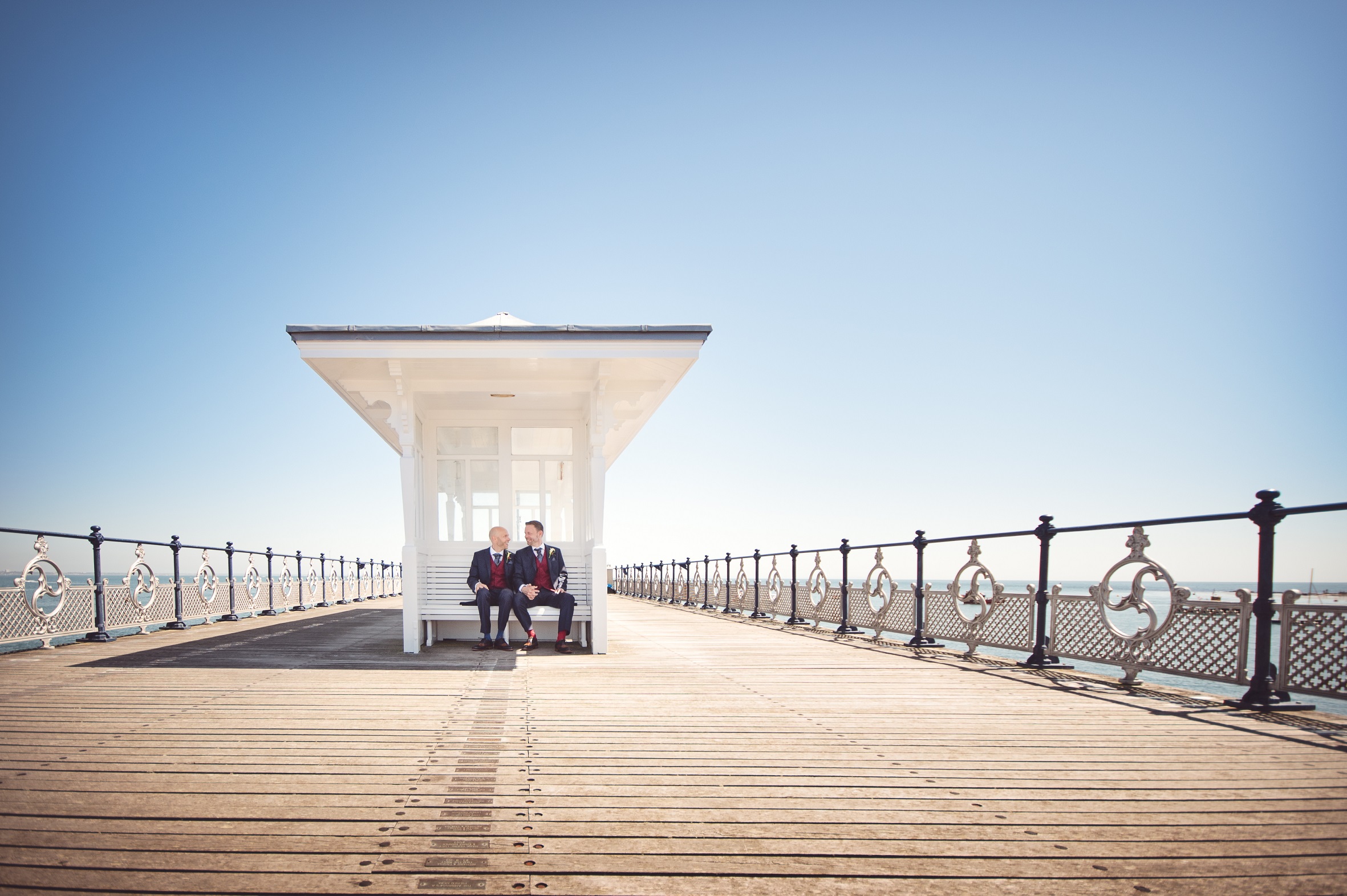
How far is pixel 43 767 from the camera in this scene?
10.3 feet

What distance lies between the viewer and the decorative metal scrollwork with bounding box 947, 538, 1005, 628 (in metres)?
7.16

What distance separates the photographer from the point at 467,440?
28.9 feet

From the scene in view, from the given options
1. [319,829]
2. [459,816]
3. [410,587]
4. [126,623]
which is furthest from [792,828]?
[126,623]

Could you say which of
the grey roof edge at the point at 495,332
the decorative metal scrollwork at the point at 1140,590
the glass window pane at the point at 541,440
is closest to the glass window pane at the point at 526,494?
the glass window pane at the point at 541,440

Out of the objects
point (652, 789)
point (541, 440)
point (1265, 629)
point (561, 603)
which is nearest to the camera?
point (652, 789)

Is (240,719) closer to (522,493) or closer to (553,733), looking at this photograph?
(553,733)

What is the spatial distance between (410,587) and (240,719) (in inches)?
130

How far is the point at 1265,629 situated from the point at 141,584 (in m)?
12.5

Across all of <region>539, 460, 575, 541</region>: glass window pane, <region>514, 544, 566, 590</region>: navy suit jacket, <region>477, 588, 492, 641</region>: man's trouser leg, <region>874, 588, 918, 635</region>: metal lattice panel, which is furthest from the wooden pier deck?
<region>539, 460, 575, 541</region>: glass window pane

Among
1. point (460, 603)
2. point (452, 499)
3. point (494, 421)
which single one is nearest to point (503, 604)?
A: point (460, 603)

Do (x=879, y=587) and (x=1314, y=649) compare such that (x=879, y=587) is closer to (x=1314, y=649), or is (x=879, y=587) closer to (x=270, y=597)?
(x=1314, y=649)

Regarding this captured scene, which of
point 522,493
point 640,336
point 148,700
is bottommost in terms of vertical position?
point 148,700

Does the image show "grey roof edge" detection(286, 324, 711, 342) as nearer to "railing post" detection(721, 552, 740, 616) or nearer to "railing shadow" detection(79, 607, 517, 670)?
"railing shadow" detection(79, 607, 517, 670)

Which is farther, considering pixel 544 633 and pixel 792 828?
pixel 544 633
